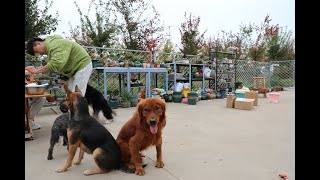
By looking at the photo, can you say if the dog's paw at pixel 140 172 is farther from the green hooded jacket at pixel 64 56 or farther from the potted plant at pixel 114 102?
the potted plant at pixel 114 102

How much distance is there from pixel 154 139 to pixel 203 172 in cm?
57

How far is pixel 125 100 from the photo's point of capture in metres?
6.47

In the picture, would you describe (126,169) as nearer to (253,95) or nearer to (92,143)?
(92,143)

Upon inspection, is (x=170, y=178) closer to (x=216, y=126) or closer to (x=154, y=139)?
(x=154, y=139)

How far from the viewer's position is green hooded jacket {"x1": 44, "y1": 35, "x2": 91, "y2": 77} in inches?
117

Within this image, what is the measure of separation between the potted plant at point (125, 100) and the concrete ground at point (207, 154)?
71.0 inches

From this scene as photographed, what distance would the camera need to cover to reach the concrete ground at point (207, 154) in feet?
7.35

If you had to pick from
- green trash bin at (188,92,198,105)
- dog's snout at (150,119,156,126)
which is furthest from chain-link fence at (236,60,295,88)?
dog's snout at (150,119,156,126)

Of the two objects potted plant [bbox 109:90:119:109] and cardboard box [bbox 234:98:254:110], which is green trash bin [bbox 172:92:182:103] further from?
potted plant [bbox 109:90:119:109]

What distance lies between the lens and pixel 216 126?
4.29 metres

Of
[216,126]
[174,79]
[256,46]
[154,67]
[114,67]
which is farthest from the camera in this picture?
[256,46]

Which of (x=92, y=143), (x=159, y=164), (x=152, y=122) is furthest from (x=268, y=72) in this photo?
(x=92, y=143)
